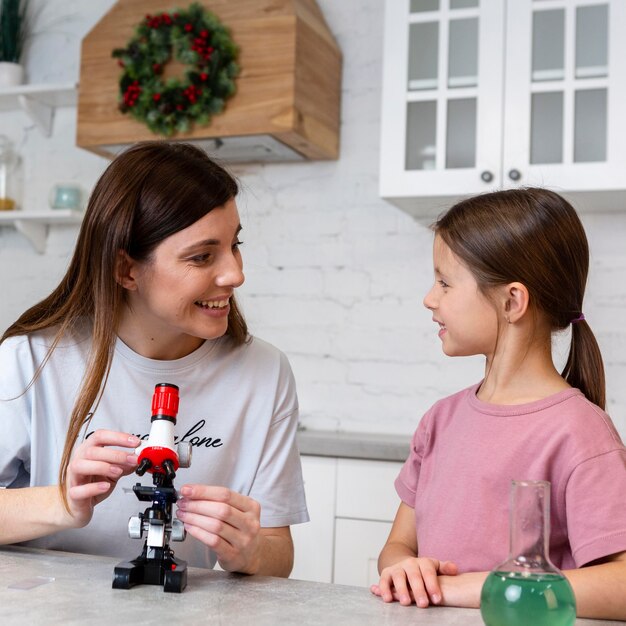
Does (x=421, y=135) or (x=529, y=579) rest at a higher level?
(x=421, y=135)

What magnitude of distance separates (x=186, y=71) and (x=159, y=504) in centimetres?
207

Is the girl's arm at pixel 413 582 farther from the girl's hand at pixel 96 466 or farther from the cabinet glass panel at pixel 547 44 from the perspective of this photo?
the cabinet glass panel at pixel 547 44

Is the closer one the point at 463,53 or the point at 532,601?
the point at 532,601

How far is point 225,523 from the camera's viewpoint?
3.97 ft

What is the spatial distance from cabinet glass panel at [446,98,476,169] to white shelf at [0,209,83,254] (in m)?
A: 1.40

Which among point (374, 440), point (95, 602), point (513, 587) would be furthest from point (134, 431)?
point (374, 440)

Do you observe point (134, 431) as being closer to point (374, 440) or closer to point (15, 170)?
point (374, 440)

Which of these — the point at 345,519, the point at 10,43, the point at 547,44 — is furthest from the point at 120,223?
the point at 10,43

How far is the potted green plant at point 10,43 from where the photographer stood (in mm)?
3492

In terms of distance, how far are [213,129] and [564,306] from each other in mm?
1709

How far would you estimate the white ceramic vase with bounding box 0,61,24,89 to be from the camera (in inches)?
137

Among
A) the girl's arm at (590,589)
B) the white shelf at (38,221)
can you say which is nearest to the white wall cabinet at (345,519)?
the white shelf at (38,221)

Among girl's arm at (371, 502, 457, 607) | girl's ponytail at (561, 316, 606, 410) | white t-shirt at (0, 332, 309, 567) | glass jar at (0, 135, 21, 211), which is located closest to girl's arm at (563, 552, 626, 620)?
girl's arm at (371, 502, 457, 607)

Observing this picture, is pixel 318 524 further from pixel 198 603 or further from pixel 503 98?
pixel 198 603
